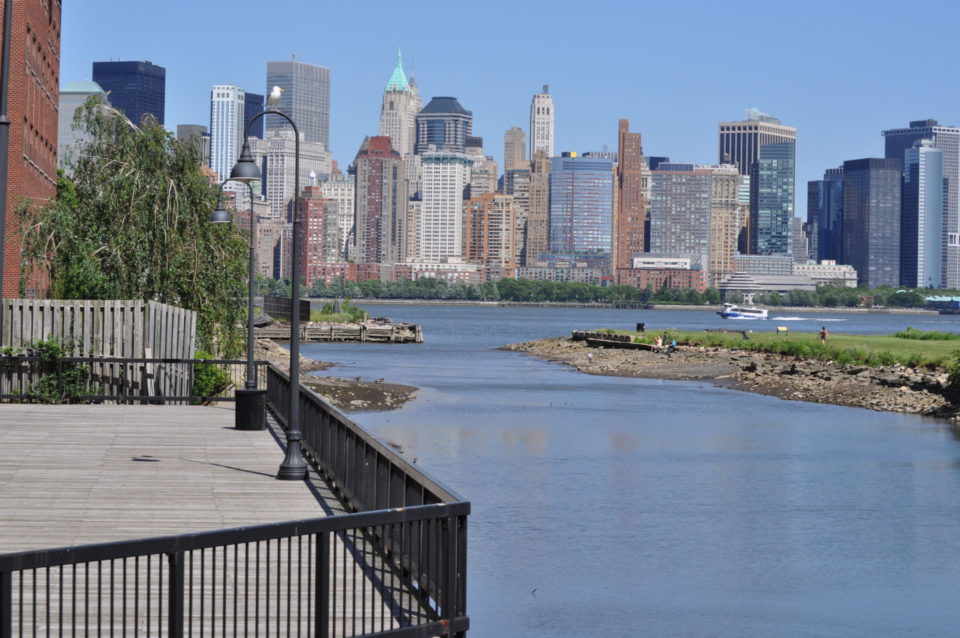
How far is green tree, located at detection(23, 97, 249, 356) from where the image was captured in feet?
135

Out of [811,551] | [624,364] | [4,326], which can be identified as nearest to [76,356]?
[4,326]

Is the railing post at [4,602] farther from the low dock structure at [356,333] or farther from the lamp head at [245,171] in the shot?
the low dock structure at [356,333]

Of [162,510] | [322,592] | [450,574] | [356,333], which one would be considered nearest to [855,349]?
[356,333]

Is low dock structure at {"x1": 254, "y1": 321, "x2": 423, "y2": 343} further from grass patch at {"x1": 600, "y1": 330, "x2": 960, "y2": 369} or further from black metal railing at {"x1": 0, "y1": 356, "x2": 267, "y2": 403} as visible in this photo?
black metal railing at {"x1": 0, "y1": 356, "x2": 267, "y2": 403}

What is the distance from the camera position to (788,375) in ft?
268

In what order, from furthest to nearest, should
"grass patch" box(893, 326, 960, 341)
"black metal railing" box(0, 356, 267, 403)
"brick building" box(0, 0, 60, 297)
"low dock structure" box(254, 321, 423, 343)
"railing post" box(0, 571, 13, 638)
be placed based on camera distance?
"low dock structure" box(254, 321, 423, 343), "grass patch" box(893, 326, 960, 341), "brick building" box(0, 0, 60, 297), "black metal railing" box(0, 356, 267, 403), "railing post" box(0, 571, 13, 638)

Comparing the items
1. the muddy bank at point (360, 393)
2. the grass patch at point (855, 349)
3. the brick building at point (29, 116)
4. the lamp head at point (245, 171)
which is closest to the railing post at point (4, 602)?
the lamp head at point (245, 171)

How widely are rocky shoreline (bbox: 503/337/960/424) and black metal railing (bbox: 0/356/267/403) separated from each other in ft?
121

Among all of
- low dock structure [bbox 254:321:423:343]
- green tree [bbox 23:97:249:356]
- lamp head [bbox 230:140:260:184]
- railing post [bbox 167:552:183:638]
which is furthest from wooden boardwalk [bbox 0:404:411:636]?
low dock structure [bbox 254:321:423:343]

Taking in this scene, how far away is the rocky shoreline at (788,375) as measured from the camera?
65500 mm

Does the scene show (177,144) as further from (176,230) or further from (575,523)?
(575,523)

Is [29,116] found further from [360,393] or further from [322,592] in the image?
[322,592]

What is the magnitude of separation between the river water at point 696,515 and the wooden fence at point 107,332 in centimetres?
818

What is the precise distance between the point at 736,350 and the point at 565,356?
17.3 m
